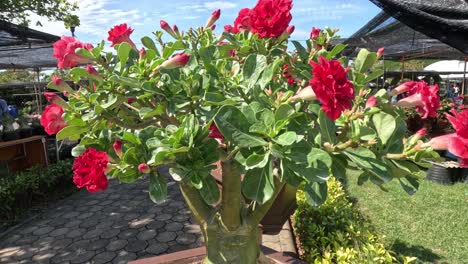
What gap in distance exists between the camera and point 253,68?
1.07 m

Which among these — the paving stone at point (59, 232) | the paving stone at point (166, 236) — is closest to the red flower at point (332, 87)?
the paving stone at point (166, 236)

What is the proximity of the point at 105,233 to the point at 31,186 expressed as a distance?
5.30 ft

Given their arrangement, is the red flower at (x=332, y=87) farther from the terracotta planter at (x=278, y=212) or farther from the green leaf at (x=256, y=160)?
the terracotta planter at (x=278, y=212)

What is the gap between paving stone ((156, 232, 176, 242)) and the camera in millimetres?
4027

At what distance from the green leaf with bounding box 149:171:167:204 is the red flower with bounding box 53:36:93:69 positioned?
16.8 inches

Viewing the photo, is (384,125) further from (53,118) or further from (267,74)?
(53,118)

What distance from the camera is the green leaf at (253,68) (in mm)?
1041

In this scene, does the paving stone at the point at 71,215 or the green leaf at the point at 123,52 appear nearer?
the green leaf at the point at 123,52

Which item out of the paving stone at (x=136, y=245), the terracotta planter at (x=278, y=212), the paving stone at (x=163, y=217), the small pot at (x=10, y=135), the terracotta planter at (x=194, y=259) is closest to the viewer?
the terracotta planter at (x=194, y=259)

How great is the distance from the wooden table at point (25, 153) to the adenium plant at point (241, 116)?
5145 mm

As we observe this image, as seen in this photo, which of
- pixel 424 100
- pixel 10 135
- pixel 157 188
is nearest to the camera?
pixel 157 188

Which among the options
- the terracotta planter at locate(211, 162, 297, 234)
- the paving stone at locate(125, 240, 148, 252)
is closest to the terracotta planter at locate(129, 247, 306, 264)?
the terracotta planter at locate(211, 162, 297, 234)

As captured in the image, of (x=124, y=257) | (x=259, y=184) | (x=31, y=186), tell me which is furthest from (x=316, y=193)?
(x=31, y=186)

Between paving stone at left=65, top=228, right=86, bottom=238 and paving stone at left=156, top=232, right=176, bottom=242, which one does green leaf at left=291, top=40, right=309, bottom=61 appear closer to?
paving stone at left=156, top=232, right=176, bottom=242
